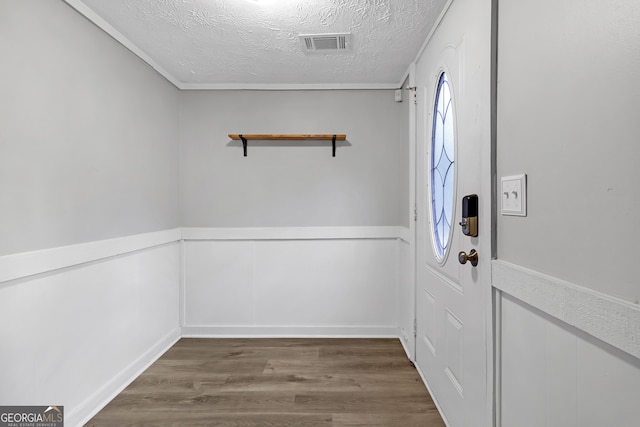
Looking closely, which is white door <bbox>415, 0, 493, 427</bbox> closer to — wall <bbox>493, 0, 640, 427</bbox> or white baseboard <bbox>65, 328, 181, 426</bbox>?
wall <bbox>493, 0, 640, 427</bbox>

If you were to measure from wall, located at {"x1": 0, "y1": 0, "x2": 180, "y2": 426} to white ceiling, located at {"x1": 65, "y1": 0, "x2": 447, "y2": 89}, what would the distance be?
0.71 feet

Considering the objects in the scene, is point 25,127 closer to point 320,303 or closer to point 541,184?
point 541,184

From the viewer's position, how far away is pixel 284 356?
267 centimetres

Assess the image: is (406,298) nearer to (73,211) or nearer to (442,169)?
(442,169)

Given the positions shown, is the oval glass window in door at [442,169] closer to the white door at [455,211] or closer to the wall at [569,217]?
the white door at [455,211]

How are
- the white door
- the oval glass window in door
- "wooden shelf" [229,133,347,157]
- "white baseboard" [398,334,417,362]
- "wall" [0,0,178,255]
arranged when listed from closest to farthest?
the white door < "wall" [0,0,178,255] < the oval glass window in door < "white baseboard" [398,334,417,362] < "wooden shelf" [229,133,347,157]

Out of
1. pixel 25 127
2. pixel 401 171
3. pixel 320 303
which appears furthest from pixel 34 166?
pixel 401 171

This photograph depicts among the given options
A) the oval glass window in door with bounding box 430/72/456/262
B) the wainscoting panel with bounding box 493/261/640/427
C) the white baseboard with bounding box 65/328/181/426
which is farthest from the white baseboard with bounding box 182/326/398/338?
the wainscoting panel with bounding box 493/261/640/427

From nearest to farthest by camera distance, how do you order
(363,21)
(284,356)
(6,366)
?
(6,366)
(363,21)
(284,356)

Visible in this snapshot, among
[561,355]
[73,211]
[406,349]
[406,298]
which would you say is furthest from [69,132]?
[406,349]

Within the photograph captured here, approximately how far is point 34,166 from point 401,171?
254 cm

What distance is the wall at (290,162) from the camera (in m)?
3.06

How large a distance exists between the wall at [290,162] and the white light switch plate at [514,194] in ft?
6.09

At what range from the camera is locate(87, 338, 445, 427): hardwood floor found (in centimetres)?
190
